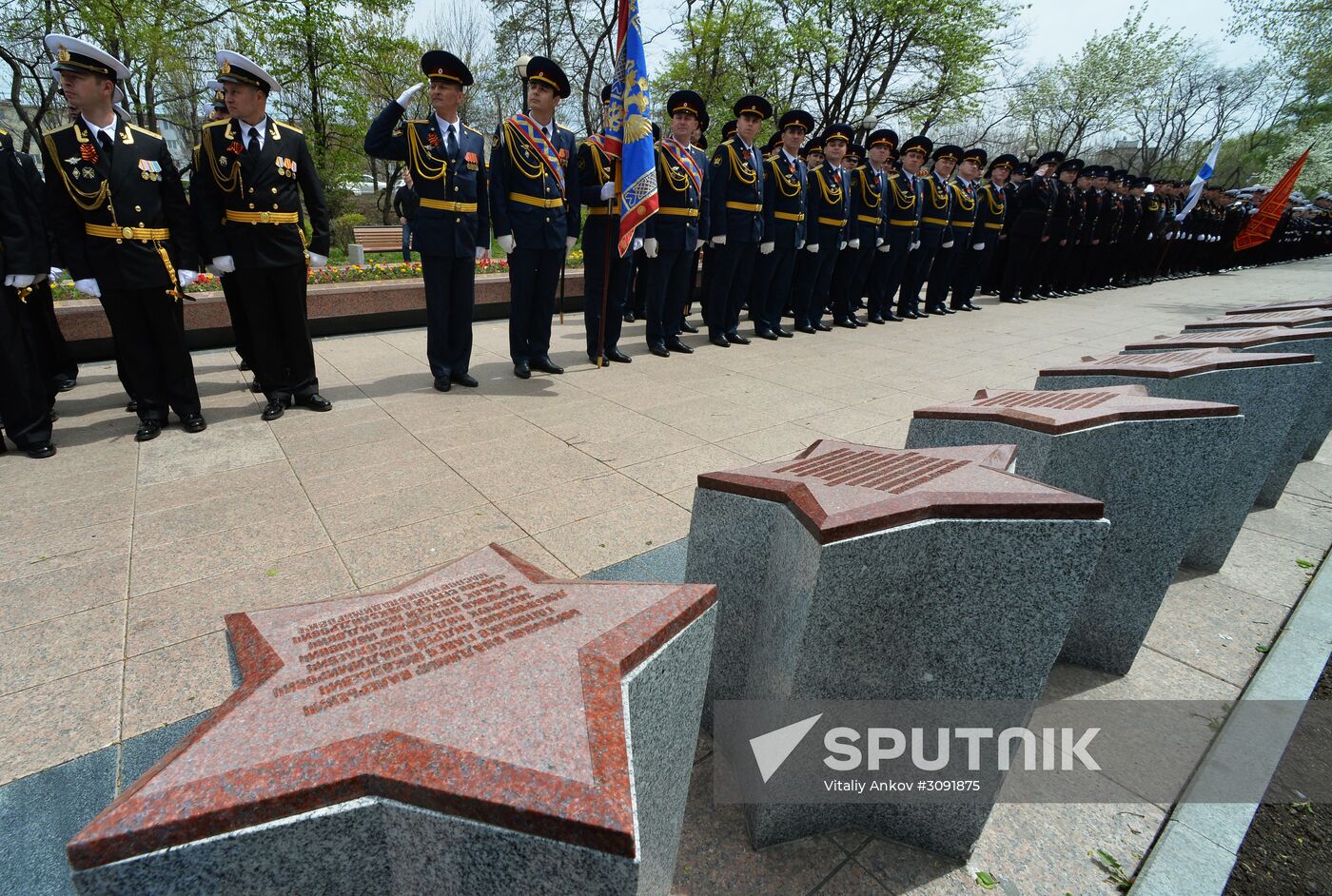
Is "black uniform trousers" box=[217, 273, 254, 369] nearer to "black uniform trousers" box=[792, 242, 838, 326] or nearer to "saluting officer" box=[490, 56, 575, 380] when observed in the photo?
"saluting officer" box=[490, 56, 575, 380]

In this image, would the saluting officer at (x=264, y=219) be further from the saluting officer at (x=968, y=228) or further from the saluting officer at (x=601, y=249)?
the saluting officer at (x=968, y=228)

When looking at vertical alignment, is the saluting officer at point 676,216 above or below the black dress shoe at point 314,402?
above

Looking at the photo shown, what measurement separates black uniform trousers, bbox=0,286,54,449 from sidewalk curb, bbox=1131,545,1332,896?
600 cm

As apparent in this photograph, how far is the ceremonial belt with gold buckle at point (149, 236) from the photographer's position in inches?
162

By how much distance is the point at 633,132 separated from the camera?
20.2 feet

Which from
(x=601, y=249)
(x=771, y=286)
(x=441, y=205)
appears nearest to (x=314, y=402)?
(x=441, y=205)

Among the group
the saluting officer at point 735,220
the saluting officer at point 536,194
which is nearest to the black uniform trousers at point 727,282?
Answer: the saluting officer at point 735,220

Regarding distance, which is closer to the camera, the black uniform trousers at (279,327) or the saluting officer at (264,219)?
the saluting officer at (264,219)

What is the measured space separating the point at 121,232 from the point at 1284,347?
7.37m

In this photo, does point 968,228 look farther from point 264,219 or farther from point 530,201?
point 264,219

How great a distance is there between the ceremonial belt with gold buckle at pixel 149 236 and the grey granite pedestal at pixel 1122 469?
16.2 feet

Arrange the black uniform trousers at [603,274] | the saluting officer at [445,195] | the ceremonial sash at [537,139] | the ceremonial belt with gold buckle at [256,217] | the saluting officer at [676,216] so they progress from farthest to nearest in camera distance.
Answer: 1. the saluting officer at [676,216]
2. the black uniform trousers at [603,274]
3. the ceremonial sash at [537,139]
4. the saluting officer at [445,195]
5. the ceremonial belt with gold buckle at [256,217]

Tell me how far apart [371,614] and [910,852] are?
166 cm

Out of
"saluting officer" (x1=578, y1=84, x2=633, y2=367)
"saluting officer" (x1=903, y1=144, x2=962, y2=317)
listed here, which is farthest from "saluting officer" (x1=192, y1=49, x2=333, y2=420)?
"saluting officer" (x1=903, y1=144, x2=962, y2=317)
